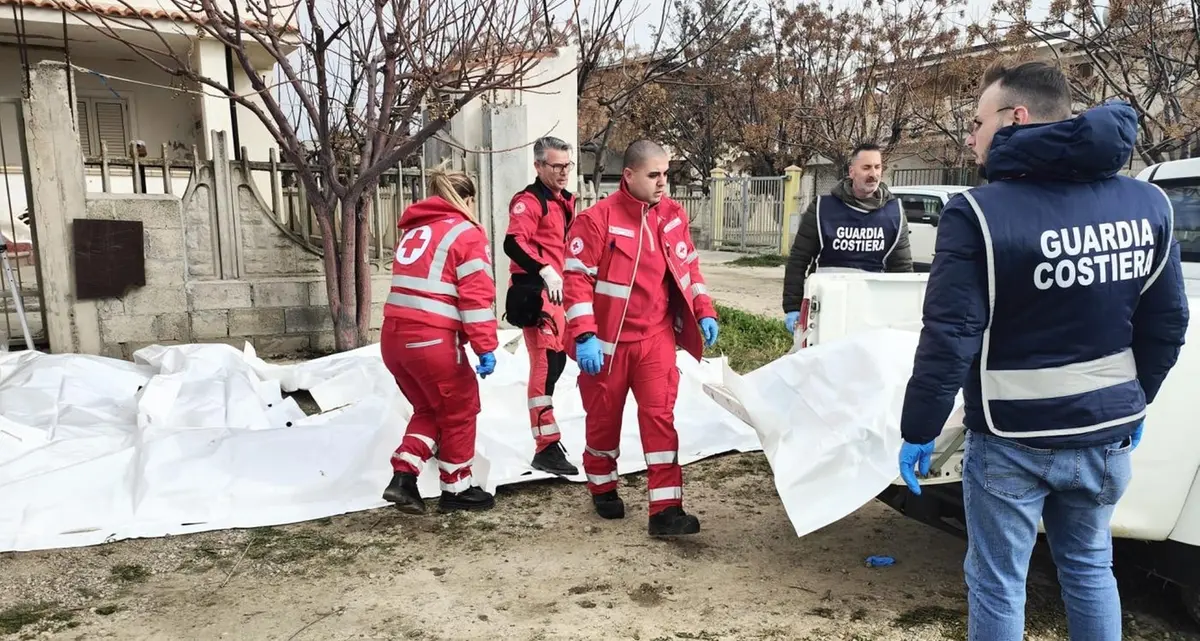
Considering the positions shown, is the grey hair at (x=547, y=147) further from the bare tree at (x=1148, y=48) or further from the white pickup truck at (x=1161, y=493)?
the bare tree at (x=1148, y=48)

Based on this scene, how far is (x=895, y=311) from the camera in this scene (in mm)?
4141

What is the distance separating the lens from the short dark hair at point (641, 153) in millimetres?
3715

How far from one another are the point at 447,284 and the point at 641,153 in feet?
3.47

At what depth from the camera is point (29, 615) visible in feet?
9.85

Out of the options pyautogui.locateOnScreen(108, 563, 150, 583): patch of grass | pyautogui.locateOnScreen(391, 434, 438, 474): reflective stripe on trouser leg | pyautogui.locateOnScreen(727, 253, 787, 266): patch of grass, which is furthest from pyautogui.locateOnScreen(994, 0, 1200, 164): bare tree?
pyautogui.locateOnScreen(108, 563, 150, 583): patch of grass

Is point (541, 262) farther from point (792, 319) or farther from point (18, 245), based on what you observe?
point (18, 245)

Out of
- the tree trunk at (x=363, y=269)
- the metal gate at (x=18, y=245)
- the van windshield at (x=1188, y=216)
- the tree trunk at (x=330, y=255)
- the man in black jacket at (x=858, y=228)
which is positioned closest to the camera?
the van windshield at (x=1188, y=216)

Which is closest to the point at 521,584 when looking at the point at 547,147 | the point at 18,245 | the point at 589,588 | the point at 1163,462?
the point at 589,588

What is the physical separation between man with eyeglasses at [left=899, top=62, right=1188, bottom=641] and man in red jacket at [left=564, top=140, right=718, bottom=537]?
1667 millimetres

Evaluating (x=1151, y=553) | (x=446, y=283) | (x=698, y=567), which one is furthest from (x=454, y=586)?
(x=1151, y=553)

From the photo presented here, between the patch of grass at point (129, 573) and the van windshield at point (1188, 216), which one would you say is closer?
the patch of grass at point (129, 573)

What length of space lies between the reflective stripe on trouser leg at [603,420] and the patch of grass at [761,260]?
1502 centimetres

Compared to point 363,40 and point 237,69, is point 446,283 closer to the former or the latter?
point 363,40

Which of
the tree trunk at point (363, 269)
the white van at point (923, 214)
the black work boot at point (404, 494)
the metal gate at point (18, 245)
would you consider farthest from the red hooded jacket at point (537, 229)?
the white van at point (923, 214)
